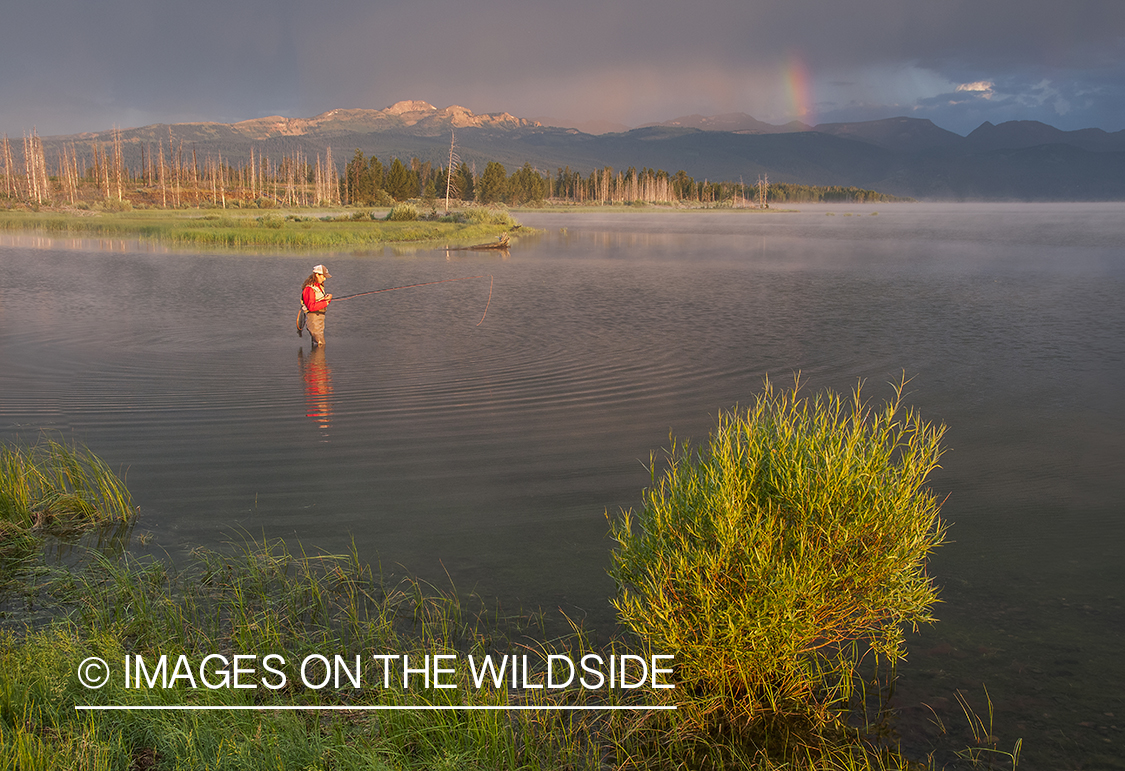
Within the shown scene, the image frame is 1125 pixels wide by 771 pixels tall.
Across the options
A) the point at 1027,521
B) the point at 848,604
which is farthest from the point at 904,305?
the point at 848,604

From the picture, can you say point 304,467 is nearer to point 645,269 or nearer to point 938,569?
point 938,569

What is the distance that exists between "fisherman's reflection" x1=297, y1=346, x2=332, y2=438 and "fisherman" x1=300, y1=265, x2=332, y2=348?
0.47 m

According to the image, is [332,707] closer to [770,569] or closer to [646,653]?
[646,653]

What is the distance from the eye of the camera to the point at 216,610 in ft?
19.2

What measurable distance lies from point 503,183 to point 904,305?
14206 cm

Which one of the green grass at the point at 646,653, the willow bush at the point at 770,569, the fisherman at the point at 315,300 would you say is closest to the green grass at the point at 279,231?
the fisherman at the point at 315,300

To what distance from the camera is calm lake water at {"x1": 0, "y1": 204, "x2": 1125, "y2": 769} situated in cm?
628

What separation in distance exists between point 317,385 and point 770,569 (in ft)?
34.4

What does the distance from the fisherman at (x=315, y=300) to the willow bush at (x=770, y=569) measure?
12.0m

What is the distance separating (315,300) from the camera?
16.2 m

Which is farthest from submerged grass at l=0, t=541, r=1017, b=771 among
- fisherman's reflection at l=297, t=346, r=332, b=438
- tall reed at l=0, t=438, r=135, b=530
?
fisherman's reflection at l=297, t=346, r=332, b=438

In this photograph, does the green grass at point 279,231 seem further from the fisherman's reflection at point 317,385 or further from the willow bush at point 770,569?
the willow bush at point 770,569

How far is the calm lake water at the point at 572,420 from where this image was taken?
628 cm

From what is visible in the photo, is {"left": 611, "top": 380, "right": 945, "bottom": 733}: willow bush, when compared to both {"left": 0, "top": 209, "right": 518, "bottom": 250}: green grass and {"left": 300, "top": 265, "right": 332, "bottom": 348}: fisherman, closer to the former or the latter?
{"left": 300, "top": 265, "right": 332, "bottom": 348}: fisherman
